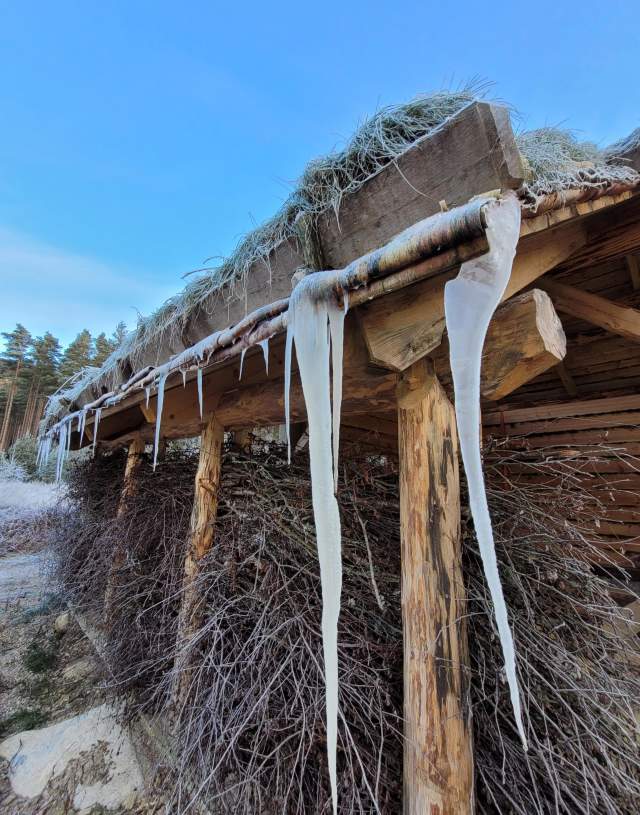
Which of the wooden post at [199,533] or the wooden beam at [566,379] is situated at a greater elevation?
the wooden beam at [566,379]

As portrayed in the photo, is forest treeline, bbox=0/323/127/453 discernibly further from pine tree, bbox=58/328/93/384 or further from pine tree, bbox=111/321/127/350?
pine tree, bbox=111/321/127/350

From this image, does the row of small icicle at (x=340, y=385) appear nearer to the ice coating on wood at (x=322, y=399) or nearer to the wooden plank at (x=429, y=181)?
the ice coating on wood at (x=322, y=399)

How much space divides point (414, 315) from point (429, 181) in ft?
1.03

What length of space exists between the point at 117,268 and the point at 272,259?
1720cm

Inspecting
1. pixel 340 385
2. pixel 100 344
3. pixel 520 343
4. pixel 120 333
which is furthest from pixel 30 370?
pixel 520 343

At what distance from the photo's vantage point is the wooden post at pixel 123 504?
2605 millimetres

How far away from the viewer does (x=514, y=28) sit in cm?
305

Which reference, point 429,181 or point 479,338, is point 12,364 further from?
point 479,338

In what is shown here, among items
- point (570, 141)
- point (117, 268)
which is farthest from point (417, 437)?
point (117, 268)

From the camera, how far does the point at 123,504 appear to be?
2854mm

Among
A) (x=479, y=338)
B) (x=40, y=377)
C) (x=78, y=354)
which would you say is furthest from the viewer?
(x=78, y=354)

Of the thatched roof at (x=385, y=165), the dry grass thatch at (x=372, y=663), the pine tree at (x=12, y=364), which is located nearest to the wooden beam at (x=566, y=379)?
the dry grass thatch at (x=372, y=663)

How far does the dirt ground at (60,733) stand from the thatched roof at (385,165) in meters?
2.50

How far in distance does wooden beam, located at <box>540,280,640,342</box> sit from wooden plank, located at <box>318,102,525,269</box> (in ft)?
3.63
